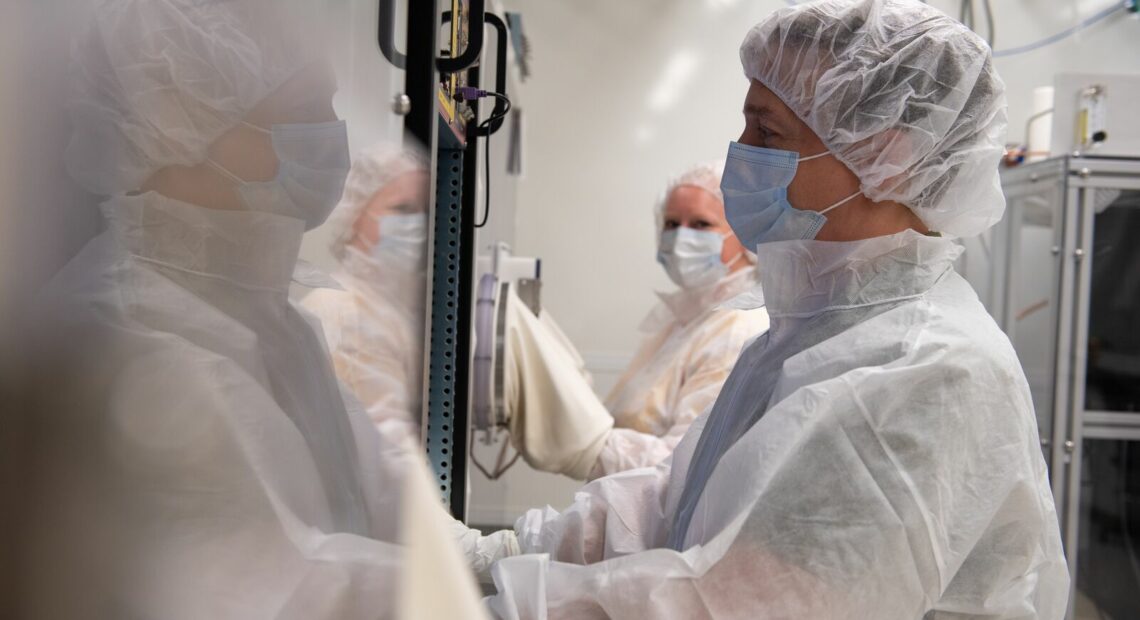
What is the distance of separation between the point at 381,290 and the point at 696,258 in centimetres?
155

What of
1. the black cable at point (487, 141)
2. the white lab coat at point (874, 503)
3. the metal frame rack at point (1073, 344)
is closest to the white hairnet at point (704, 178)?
the black cable at point (487, 141)

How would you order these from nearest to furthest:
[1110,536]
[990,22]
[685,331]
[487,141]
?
[487,141] → [685,331] → [1110,536] → [990,22]

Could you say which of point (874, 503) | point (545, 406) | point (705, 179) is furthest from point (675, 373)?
point (874, 503)

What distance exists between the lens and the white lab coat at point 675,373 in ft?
5.34

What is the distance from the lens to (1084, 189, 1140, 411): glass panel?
2.32 metres

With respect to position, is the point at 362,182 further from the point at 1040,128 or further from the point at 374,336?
the point at 1040,128

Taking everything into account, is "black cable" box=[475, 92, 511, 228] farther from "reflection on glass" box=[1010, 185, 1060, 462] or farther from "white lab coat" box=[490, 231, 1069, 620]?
"reflection on glass" box=[1010, 185, 1060, 462]

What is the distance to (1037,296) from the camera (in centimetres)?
252

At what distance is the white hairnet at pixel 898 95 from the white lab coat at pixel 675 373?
701mm

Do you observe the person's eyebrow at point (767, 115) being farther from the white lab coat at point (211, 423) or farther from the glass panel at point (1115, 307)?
the glass panel at point (1115, 307)

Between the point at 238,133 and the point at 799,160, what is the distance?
2.23 ft

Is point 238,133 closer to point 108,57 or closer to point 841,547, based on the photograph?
A: point 108,57

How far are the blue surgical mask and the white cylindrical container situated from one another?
2.11 meters

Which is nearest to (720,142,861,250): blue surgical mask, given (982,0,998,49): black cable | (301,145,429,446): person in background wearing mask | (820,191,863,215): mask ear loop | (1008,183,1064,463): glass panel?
(820,191,863,215): mask ear loop
